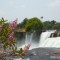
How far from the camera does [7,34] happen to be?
3434 millimetres

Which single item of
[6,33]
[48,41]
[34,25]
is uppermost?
[34,25]

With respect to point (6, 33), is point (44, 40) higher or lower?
lower

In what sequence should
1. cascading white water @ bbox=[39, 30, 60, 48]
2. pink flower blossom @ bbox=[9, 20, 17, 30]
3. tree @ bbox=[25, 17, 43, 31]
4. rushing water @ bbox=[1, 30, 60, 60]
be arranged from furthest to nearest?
tree @ bbox=[25, 17, 43, 31] < rushing water @ bbox=[1, 30, 60, 60] < cascading white water @ bbox=[39, 30, 60, 48] < pink flower blossom @ bbox=[9, 20, 17, 30]

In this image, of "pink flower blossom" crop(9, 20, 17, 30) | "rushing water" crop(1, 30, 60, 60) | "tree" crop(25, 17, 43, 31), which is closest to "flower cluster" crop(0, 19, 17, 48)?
"pink flower blossom" crop(9, 20, 17, 30)

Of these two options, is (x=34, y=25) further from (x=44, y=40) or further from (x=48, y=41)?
(x=48, y=41)

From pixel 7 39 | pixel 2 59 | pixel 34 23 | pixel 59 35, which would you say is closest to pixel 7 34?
pixel 7 39

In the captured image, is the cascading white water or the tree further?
the tree

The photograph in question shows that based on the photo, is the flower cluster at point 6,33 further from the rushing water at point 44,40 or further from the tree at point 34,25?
the tree at point 34,25

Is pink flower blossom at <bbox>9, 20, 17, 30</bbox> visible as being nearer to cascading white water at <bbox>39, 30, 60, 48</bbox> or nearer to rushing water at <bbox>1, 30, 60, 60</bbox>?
rushing water at <bbox>1, 30, 60, 60</bbox>

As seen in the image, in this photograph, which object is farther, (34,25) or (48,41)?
(34,25)

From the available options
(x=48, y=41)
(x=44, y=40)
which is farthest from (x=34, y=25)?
(x=48, y=41)

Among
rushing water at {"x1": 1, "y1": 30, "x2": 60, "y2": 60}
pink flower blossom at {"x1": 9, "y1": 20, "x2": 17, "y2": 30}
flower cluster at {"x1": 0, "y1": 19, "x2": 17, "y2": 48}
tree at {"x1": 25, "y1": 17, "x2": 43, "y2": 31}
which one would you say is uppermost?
tree at {"x1": 25, "y1": 17, "x2": 43, "y2": 31}

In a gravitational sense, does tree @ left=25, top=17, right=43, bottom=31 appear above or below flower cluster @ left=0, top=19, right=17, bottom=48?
above

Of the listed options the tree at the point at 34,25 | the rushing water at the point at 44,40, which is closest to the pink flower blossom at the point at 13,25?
the rushing water at the point at 44,40
